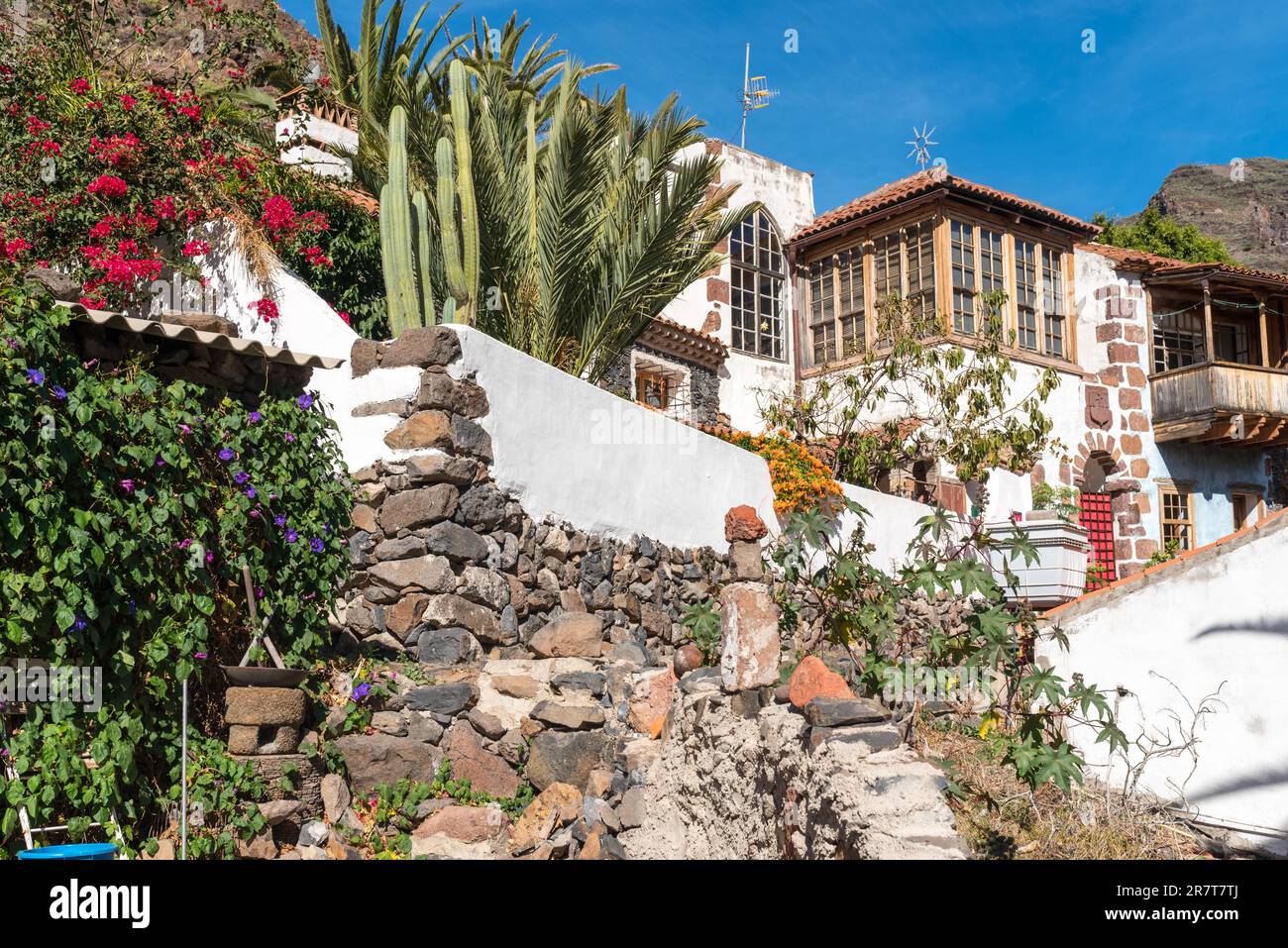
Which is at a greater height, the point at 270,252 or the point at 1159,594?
the point at 270,252

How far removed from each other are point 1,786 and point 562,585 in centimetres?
443

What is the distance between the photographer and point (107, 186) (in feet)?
27.4

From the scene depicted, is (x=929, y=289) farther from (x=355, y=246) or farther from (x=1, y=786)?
(x=1, y=786)

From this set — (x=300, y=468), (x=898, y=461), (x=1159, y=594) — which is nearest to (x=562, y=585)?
(x=300, y=468)

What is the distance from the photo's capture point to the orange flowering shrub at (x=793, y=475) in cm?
1152

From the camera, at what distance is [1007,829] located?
5754 millimetres

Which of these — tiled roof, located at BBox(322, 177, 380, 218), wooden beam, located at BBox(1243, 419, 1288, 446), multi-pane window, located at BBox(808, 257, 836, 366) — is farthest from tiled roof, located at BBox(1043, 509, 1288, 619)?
wooden beam, located at BBox(1243, 419, 1288, 446)

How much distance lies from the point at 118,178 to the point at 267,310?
1461 millimetres

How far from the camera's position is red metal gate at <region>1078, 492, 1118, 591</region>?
18.8m

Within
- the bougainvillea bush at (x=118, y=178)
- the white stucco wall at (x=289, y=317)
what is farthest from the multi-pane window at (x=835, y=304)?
the white stucco wall at (x=289, y=317)

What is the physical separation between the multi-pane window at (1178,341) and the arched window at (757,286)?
275 inches

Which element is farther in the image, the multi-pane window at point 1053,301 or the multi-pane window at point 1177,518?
the multi-pane window at point 1177,518

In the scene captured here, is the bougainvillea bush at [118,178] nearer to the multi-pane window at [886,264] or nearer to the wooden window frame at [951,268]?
the wooden window frame at [951,268]
